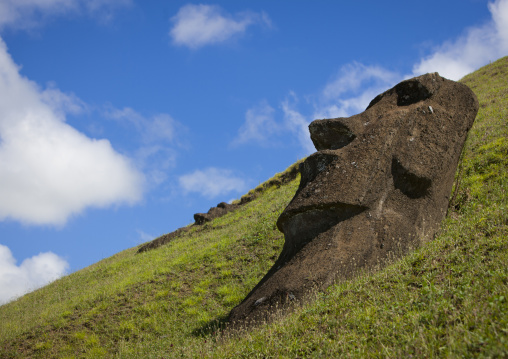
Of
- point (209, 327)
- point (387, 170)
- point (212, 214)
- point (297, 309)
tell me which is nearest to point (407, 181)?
point (387, 170)

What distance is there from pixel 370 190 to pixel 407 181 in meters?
1.54

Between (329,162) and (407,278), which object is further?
(329,162)

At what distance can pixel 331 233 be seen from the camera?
10.9m

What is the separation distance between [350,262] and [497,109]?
60.2 ft

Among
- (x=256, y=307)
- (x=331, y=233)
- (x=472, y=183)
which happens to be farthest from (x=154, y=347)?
(x=472, y=183)

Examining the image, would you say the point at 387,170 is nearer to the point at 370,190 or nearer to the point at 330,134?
the point at 370,190

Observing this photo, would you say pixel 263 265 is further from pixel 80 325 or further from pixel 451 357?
pixel 451 357

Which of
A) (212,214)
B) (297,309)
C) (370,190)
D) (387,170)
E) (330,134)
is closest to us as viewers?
(297,309)

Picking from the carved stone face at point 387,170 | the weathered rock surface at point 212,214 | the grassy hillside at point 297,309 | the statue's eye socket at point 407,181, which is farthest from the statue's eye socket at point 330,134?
the weathered rock surface at point 212,214

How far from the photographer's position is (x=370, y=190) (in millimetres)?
11359

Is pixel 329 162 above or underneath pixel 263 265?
above

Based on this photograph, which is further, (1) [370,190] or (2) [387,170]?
(2) [387,170]

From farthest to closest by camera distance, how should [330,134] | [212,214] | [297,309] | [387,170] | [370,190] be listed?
1. [212,214]
2. [330,134]
3. [387,170]
4. [370,190]
5. [297,309]

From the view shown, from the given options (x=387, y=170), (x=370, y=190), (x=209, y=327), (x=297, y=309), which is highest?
(x=387, y=170)
